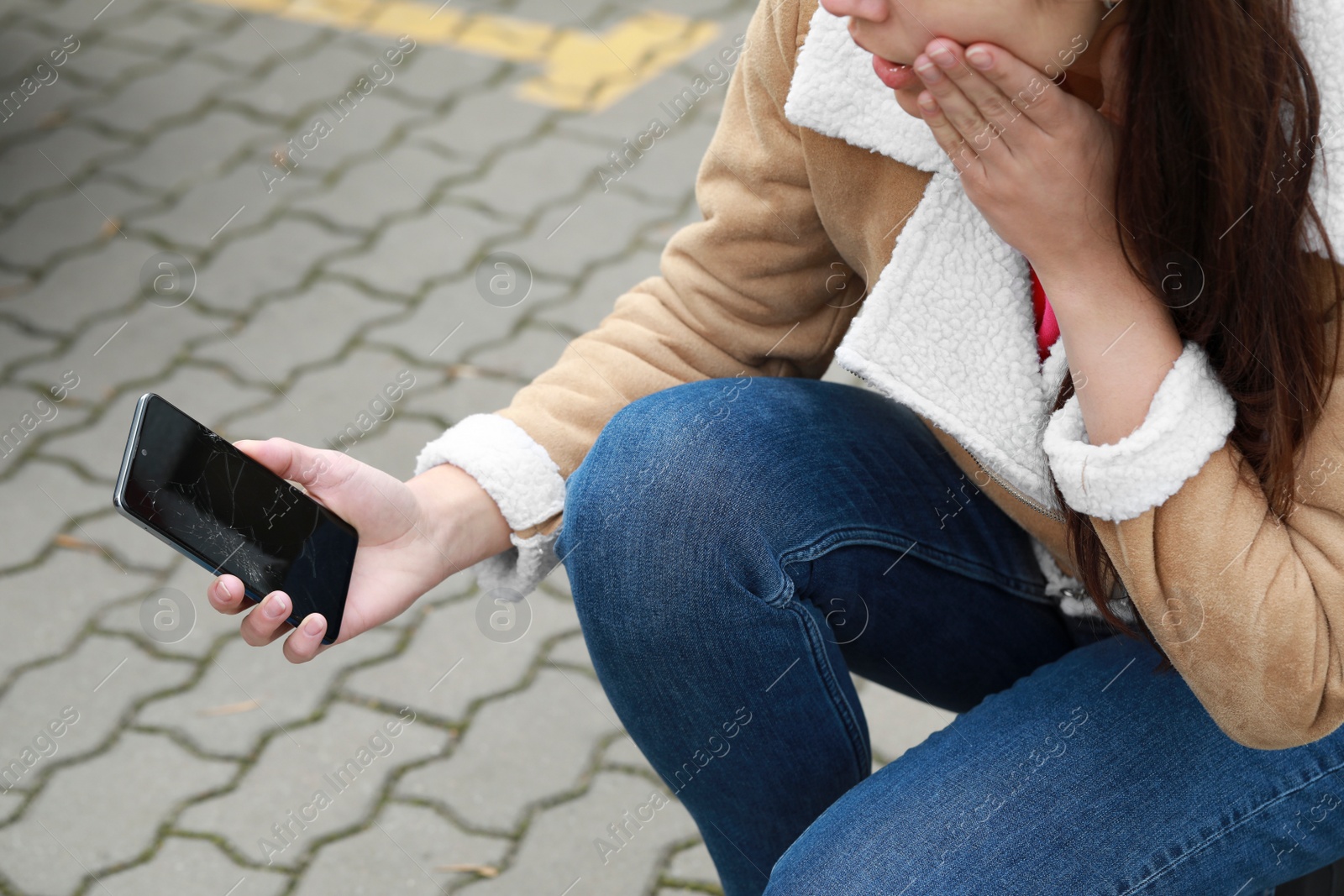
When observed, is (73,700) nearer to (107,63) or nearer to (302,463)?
(302,463)

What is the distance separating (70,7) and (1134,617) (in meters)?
4.09

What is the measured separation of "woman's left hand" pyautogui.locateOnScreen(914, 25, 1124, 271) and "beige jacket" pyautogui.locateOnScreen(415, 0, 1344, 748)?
5.1 inches

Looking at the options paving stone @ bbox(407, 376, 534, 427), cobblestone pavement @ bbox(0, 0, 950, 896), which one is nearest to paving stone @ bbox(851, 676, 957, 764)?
cobblestone pavement @ bbox(0, 0, 950, 896)

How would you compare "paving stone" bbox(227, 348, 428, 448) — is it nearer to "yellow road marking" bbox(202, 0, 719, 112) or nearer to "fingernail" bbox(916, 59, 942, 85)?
"yellow road marking" bbox(202, 0, 719, 112)

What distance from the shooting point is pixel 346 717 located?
7.02 ft

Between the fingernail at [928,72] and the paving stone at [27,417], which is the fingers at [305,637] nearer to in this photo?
the fingernail at [928,72]

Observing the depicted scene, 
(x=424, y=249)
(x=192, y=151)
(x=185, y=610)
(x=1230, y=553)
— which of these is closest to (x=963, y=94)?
(x=1230, y=553)

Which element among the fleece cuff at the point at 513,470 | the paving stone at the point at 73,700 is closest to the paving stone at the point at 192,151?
the paving stone at the point at 73,700

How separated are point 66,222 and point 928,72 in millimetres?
2932

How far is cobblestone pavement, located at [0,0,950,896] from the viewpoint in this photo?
198cm

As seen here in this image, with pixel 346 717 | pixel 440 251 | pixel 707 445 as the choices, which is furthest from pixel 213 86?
pixel 707 445

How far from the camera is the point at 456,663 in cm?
223

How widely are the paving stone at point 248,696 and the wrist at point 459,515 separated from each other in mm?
916

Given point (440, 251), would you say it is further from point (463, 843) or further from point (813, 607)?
point (813, 607)
